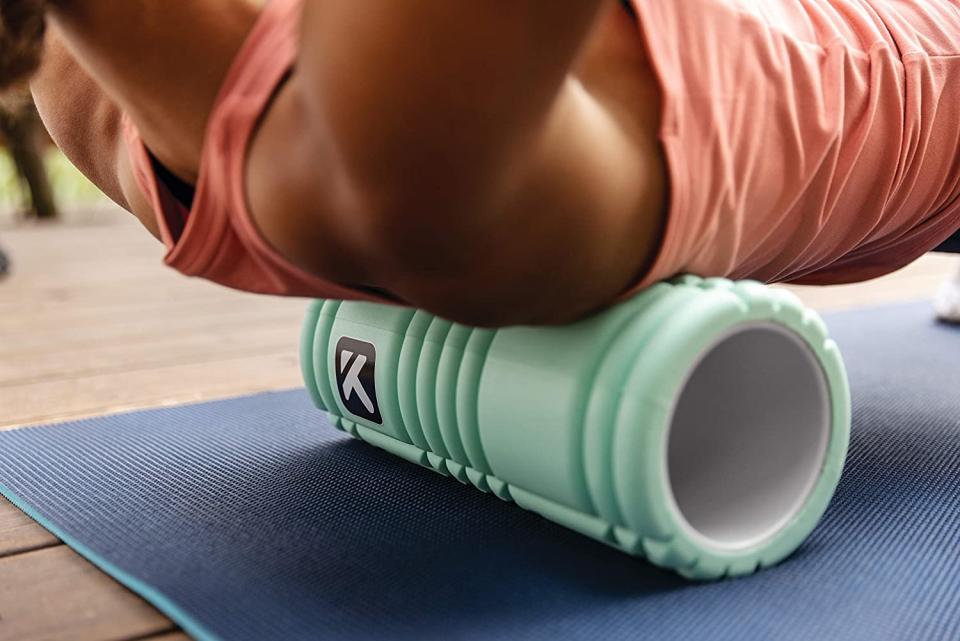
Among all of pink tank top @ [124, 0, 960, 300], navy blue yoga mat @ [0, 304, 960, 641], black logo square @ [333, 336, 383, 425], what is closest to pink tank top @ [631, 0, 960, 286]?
pink tank top @ [124, 0, 960, 300]

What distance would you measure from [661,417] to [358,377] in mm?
394

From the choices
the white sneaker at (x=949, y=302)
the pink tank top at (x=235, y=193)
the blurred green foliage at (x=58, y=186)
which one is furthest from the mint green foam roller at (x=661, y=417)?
the blurred green foliage at (x=58, y=186)

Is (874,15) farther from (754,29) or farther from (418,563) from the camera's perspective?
(418,563)

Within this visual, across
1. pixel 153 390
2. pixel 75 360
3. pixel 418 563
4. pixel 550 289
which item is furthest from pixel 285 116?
pixel 75 360

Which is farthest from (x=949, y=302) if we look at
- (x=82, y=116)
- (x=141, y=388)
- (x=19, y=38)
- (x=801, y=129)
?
(x=19, y=38)

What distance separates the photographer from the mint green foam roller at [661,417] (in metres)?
0.66

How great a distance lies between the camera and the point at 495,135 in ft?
1.74

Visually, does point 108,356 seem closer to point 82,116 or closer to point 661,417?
point 82,116

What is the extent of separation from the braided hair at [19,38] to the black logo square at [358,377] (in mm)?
411

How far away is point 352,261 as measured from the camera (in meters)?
0.63

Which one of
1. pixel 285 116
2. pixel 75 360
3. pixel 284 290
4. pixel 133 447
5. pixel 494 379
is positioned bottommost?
pixel 75 360

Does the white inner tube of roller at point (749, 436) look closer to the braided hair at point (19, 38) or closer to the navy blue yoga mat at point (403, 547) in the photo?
the navy blue yoga mat at point (403, 547)

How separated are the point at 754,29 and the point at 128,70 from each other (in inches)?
18.1

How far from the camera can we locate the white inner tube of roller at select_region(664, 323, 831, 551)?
74 cm
